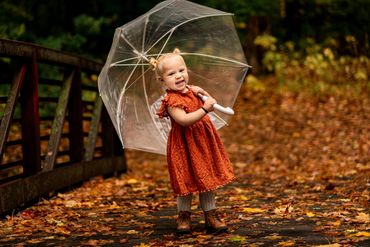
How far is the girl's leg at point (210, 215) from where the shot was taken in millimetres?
4828

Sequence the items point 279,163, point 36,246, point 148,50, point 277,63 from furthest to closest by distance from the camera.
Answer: point 277,63 → point 279,163 → point 148,50 → point 36,246

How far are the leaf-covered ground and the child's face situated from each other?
1.11 meters

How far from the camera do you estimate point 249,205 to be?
616 centimetres

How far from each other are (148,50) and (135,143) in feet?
2.44

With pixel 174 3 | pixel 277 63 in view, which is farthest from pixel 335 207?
pixel 277 63

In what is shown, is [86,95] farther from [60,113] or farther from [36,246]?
[36,246]

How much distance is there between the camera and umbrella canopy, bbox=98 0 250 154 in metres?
5.13

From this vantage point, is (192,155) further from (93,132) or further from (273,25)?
(273,25)

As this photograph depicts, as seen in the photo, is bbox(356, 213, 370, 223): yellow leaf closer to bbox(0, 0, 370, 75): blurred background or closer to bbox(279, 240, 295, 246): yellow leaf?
bbox(279, 240, 295, 246): yellow leaf

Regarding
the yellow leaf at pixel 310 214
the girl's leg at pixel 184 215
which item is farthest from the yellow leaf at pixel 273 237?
the yellow leaf at pixel 310 214

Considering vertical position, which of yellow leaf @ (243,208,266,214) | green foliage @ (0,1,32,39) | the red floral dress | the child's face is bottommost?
yellow leaf @ (243,208,266,214)

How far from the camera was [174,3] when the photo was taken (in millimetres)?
5234

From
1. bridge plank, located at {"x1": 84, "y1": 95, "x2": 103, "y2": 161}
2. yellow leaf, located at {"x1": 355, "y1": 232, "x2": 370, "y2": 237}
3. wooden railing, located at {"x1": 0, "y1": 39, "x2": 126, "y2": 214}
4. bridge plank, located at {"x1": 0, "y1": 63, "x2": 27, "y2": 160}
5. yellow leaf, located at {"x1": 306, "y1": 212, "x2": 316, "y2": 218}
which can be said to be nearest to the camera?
yellow leaf, located at {"x1": 355, "y1": 232, "x2": 370, "y2": 237}

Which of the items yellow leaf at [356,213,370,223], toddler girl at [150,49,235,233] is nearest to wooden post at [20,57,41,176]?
toddler girl at [150,49,235,233]
